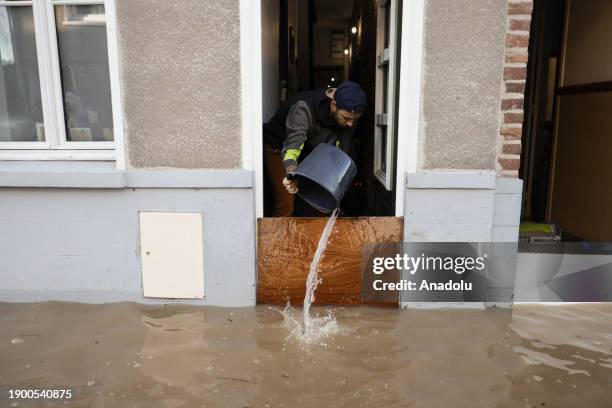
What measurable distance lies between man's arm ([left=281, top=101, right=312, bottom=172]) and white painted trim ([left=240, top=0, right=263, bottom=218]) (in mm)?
189

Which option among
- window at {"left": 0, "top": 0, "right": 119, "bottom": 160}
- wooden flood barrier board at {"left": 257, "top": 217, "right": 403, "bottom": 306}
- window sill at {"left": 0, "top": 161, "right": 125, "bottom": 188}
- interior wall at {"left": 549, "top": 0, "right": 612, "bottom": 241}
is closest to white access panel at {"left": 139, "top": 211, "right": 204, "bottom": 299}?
window sill at {"left": 0, "top": 161, "right": 125, "bottom": 188}

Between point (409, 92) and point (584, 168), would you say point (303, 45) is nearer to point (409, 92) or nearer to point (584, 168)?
point (584, 168)

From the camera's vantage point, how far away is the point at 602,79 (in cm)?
443

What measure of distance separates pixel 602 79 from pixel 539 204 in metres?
1.37

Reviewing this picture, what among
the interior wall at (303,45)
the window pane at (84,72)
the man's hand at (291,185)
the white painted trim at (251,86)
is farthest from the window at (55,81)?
the interior wall at (303,45)

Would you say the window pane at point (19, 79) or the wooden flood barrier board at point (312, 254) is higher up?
the window pane at point (19, 79)

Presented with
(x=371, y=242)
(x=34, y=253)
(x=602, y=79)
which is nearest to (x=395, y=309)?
(x=371, y=242)

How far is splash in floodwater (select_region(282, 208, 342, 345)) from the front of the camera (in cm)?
296

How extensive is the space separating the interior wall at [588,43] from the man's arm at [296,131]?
9.79ft

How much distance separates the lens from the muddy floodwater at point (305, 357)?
235 centimetres

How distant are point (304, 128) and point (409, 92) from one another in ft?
2.42

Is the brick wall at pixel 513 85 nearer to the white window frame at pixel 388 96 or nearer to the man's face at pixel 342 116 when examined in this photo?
the white window frame at pixel 388 96

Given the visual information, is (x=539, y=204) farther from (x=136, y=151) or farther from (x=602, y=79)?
(x=136, y=151)

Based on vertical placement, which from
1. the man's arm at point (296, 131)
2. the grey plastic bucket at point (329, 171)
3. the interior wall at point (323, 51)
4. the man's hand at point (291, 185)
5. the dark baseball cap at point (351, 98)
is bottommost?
the man's hand at point (291, 185)
